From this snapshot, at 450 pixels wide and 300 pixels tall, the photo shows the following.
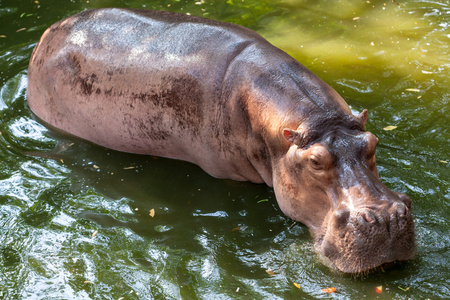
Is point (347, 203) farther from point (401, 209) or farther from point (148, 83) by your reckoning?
point (148, 83)

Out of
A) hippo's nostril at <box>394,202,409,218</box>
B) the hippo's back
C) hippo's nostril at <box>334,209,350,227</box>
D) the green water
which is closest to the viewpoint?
hippo's nostril at <box>394,202,409,218</box>

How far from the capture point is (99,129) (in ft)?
21.0

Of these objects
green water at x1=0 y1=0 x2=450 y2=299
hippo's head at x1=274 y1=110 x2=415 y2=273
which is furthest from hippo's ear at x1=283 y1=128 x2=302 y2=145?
green water at x1=0 y1=0 x2=450 y2=299

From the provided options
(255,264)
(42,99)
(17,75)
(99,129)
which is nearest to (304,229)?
(255,264)

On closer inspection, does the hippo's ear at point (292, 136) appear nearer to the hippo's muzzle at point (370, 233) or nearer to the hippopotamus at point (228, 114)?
the hippopotamus at point (228, 114)

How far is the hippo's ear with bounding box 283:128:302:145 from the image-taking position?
4527 mm

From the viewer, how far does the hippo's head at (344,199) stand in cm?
396

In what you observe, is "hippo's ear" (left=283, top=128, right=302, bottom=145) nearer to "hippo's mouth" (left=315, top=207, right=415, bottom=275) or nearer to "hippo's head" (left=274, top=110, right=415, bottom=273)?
"hippo's head" (left=274, top=110, right=415, bottom=273)

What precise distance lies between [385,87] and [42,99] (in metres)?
4.27

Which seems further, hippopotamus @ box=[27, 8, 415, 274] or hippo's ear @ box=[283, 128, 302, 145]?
hippo's ear @ box=[283, 128, 302, 145]

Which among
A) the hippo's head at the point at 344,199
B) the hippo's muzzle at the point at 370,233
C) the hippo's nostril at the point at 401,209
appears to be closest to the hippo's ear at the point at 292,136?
the hippo's head at the point at 344,199

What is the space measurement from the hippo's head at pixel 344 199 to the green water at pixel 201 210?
0.72 feet

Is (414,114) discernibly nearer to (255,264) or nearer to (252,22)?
(255,264)

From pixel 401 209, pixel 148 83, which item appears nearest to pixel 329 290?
pixel 401 209
